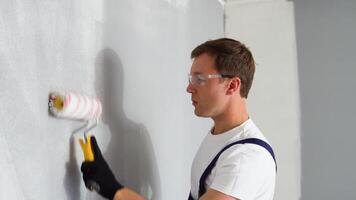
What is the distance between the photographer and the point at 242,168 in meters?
1.04

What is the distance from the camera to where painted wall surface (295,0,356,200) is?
92.4 inches

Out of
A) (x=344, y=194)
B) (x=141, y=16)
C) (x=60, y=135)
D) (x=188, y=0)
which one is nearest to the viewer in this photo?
(x=60, y=135)

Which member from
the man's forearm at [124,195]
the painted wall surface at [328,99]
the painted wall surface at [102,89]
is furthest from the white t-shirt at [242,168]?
the painted wall surface at [328,99]

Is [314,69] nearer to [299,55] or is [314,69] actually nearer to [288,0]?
[299,55]

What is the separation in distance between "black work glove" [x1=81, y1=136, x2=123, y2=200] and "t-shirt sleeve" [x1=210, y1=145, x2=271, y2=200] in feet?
0.97

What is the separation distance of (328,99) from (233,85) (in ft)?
4.57

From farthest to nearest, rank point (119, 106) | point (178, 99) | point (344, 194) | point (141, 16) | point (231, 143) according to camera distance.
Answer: point (344, 194)
point (178, 99)
point (141, 16)
point (119, 106)
point (231, 143)

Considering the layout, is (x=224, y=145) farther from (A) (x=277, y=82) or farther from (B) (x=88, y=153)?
(A) (x=277, y=82)

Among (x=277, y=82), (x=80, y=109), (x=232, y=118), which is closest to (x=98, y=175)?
(x=80, y=109)

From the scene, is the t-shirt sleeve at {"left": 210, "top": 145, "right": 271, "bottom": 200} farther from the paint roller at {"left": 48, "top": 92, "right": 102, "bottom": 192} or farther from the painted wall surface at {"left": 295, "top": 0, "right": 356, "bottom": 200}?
the painted wall surface at {"left": 295, "top": 0, "right": 356, "bottom": 200}

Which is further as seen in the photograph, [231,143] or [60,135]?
[231,143]

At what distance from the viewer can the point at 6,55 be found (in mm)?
817

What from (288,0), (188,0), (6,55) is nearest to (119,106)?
(6,55)

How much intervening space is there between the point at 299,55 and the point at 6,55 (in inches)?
82.0
